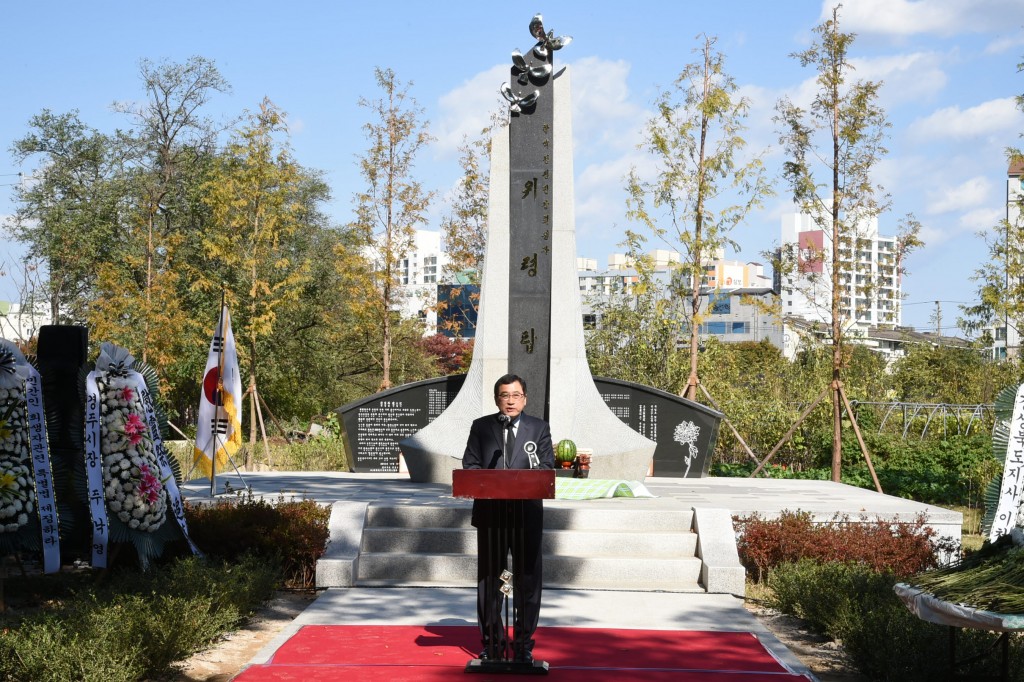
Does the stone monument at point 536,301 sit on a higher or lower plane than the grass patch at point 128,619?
higher

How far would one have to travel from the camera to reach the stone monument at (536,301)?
1262cm

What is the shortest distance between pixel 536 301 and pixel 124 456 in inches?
224

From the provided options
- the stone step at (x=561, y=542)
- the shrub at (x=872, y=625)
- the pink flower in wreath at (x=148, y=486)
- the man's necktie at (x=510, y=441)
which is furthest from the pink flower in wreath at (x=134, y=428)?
the shrub at (x=872, y=625)

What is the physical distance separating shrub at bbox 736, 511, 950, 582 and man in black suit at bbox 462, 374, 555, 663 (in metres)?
3.77

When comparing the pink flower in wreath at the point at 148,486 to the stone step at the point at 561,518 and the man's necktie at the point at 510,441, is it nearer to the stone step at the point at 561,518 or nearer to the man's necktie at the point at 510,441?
the stone step at the point at 561,518

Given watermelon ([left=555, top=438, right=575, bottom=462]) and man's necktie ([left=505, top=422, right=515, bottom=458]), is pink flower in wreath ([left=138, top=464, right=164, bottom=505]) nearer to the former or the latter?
man's necktie ([left=505, top=422, right=515, bottom=458])

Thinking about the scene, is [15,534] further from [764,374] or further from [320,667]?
[764,374]

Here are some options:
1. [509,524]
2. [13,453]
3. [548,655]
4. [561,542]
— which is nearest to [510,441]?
[509,524]

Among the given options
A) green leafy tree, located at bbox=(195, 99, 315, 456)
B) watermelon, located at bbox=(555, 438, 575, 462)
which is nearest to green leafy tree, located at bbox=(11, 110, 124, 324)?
green leafy tree, located at bbox=(195, 99, 315, 456)

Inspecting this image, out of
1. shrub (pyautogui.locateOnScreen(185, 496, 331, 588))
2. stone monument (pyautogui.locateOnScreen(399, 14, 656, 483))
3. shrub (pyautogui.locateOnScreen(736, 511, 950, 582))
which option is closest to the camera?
shrub (pyautogui.locateOnScreen(185, 496, 331, 588))

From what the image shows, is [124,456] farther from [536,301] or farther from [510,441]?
[536,301]

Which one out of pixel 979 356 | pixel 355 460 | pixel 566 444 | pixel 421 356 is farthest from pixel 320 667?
pixel 979 356

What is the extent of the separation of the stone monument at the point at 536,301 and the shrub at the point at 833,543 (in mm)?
3509

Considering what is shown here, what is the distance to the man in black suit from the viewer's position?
602 centimetres
